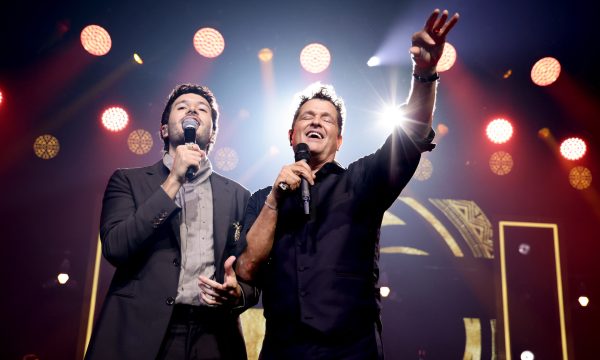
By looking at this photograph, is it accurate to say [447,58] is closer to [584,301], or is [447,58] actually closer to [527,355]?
[584,301]

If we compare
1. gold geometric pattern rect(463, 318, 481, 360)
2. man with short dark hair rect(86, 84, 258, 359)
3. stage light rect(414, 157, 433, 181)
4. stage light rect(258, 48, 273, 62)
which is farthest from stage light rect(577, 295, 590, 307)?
man with short dark hair rect(86, 84, 258, 359)

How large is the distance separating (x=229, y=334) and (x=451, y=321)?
3812mm

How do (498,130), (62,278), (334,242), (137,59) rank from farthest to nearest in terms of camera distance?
(498,130) < (137,59) < (62,278) < (334,242)

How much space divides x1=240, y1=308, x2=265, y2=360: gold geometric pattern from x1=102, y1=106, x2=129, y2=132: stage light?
8.65 feet

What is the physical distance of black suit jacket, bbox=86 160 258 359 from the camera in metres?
1.77

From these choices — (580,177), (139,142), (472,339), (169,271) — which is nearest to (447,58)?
(580,177)

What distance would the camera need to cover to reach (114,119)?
16.3 feet

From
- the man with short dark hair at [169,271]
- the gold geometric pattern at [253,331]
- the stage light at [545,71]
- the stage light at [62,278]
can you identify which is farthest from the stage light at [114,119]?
the stage light at [545,71]

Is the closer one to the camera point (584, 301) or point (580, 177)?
point (584, 301)

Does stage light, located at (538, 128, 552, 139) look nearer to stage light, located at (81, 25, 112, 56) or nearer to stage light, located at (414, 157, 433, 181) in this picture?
stage light, located at (414, 157, 433, 181)

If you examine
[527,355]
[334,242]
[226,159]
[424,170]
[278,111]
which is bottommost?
[527,355]

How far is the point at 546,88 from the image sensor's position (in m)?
5.78

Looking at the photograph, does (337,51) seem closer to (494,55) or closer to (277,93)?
(277,93)

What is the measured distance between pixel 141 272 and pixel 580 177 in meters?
6.04
